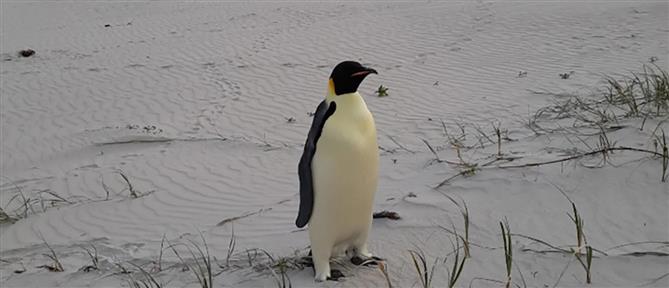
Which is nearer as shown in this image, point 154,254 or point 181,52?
point 154,254

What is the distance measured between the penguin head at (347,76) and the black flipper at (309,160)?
0.08 metres

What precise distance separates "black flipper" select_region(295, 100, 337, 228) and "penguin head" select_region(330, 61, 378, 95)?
0.28 feet

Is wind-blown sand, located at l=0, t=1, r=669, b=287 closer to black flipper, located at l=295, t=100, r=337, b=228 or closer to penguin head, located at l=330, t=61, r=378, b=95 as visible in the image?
black flipper, located at l=295, t=100, r=337, b=228

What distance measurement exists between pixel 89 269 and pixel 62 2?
17266 millimetres

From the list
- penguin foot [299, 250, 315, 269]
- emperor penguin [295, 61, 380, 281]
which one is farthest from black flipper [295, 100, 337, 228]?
penguin foot [299, 250, 315, 269]

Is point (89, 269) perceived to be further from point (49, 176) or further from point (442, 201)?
point (49, 176)

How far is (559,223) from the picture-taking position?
3.53 metres

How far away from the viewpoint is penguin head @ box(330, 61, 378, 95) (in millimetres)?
2959

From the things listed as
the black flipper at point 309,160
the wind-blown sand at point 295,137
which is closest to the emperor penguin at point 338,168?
the black flipper at point 309,160

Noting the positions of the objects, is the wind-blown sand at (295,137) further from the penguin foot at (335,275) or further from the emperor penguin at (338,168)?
the emperor penguin at (338,168)

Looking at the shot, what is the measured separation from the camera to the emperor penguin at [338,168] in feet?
9.78

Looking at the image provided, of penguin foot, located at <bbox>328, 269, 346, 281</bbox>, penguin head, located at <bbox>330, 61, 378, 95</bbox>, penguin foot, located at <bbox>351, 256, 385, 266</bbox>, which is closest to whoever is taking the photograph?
penguin head, located at <bbox>330, 61, 378, 95</bbox>

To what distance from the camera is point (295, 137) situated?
6.70 m

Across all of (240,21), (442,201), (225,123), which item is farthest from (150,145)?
(240,21)
